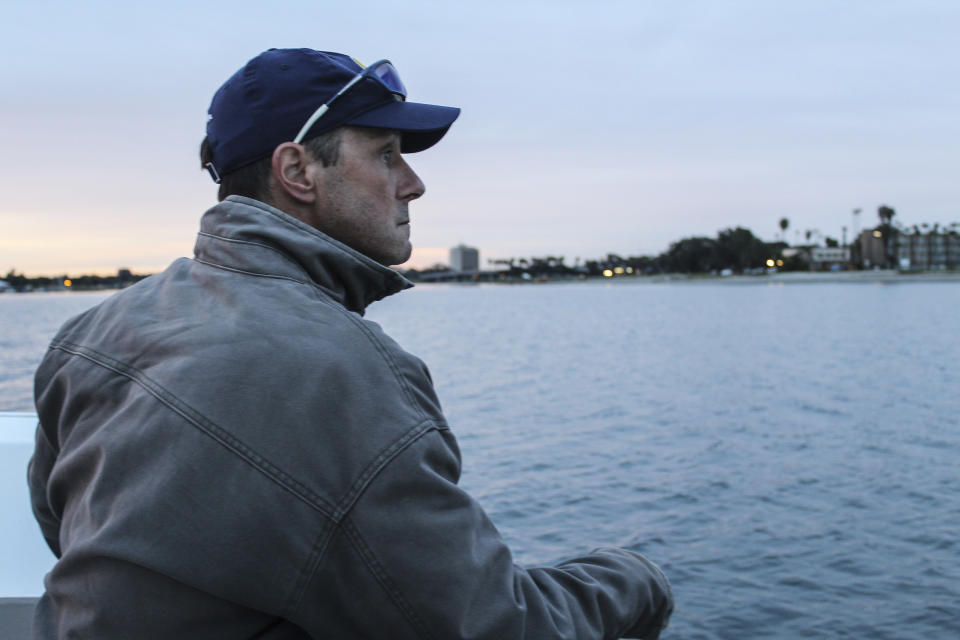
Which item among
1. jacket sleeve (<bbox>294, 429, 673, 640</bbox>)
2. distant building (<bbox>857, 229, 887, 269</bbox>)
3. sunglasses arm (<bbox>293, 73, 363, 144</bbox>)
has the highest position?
distant building (<bbox>857, 229, 887, 269</bbox>)

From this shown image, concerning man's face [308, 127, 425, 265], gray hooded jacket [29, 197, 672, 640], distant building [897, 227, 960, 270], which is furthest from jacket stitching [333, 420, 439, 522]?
distant building [897, 227, 960, 270]

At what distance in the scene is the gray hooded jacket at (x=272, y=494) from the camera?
1205mm

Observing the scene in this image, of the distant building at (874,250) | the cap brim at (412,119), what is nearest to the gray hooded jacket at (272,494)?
the cap brim at (412,119)

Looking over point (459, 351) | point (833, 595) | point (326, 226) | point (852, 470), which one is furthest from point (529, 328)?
point (326, 226)

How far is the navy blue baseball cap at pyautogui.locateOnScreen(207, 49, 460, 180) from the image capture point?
1.57 meters

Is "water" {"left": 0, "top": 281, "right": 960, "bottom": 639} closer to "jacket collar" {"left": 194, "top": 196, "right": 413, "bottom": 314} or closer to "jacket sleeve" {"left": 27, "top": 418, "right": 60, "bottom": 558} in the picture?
"jacket sleeve" {"left": 27, "top": 418, "right": 60, "bottom": 558}

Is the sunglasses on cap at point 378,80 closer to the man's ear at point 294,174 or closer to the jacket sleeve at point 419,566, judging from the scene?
the man's ear at point 294,174

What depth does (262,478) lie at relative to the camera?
3.95 ft

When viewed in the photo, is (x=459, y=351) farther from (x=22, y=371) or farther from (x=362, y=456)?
(x=362, y=456)

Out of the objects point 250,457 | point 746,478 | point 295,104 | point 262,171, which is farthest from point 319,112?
point 746,478

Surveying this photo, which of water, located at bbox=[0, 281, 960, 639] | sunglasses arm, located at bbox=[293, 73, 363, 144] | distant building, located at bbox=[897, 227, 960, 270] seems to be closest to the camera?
sunglasses arm, located at bbox=[293, 73, 363, 144]

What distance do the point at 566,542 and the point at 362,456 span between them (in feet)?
28.9

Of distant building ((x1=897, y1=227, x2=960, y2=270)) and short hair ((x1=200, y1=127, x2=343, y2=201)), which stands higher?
distant building ((x1=897, y1=227, x2=960, y2=270))

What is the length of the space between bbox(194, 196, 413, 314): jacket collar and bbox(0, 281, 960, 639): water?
21.0 feet
